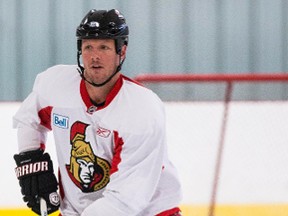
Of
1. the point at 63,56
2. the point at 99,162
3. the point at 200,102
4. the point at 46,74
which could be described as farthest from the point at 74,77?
the point at 63,56

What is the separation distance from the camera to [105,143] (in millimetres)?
2029

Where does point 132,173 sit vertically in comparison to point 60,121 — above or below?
below

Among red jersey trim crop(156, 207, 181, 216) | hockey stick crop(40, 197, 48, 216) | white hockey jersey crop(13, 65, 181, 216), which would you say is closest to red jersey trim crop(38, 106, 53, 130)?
white hockey jersey crop(13, 65, 181, 216)

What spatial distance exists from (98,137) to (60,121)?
0.13 m

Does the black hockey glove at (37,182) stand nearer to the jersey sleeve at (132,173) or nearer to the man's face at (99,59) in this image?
the jersey sleeve at (132,173)

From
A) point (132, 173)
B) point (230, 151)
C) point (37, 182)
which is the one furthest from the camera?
point (230, 151)

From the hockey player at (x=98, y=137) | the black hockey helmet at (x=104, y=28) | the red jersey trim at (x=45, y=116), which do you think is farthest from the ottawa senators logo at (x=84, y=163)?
the black hockey helmet at (x=104, y=28)

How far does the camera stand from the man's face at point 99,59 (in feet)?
6.56

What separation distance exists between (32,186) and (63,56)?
2.10 meters

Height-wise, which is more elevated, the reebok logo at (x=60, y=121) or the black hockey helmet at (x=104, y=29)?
the black hockey helmet at (x=104, y=29)

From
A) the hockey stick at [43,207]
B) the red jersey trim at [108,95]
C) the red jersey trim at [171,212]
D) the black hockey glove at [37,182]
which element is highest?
the red jersey trim at [108,95]

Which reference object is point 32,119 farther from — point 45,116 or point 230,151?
point 230,151

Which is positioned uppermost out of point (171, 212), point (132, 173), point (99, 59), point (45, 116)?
point (99, 59)

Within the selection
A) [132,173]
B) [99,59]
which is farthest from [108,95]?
[132,173]
